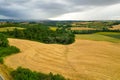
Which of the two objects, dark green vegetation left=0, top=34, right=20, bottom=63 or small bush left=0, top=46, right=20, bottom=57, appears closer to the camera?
small bush left=0, top=46, right=20, bottom=57

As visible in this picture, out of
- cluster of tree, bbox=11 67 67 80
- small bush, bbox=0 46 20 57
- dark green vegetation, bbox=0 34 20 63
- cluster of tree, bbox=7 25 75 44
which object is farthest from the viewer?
cluster of tree, bbox=7 25 75 44

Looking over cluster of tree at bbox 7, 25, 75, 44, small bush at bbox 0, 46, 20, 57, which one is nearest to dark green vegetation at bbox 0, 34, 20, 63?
small bush at bbox 0, 46, 20, 57

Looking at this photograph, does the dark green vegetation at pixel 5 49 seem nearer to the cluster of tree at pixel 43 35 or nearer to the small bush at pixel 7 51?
the small bush at pixel 7 51

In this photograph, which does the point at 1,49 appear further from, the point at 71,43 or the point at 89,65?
the point at 71,43

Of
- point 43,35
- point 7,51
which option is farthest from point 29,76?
point 43,35

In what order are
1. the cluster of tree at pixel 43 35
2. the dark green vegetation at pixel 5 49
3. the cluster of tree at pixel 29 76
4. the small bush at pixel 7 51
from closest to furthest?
the cluster of tree at pixel 29 76, the small bush at pixel 7 51, the dark green vegetation at pixel 5 49, the cluster of tree at pixel 43 35

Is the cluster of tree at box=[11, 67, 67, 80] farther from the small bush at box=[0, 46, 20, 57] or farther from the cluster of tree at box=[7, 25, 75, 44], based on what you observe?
the cluster of tree at box=[7, 25, 75, 44]

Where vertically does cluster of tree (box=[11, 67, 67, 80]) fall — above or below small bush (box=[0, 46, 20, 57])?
above

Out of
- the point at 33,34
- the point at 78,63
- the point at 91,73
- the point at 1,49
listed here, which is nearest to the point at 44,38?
the point at 33,34

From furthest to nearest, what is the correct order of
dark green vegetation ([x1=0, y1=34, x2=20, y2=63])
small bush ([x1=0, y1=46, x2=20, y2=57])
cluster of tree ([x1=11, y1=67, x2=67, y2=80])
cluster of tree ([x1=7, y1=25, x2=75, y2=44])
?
cluster of tree ([x1=7, y1=25, x2=75, y2=44]) → dark green vegetation ([x1=0, y1=34, x2=20, y2=63]) → small bush ([x1=0, y1=46, x2=20, y2=57]) → cluster of tree ([x1=11, y1=67, x2=67, y2=80])

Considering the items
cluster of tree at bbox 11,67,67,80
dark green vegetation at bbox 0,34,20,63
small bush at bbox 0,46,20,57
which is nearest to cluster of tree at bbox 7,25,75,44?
dark green vegetation at bbox 0,34,20,63

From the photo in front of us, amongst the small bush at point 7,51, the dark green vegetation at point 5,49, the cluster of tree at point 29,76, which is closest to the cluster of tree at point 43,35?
the dark green vegetation at point 5,49
